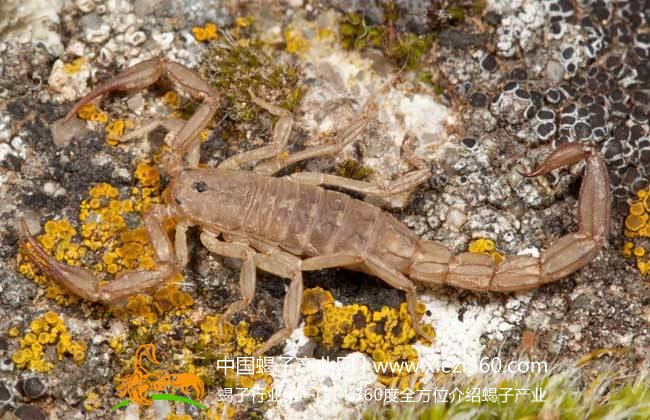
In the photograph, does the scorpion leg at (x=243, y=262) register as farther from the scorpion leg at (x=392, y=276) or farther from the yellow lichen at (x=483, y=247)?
the yellow lichen at (x=483, y=247)

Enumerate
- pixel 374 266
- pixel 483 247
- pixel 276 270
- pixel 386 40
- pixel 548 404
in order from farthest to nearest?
1. pixel 386 40
2. pixel 483 247
3. pixel 276 270
4. pixel 374 266
5. pixel 548 404

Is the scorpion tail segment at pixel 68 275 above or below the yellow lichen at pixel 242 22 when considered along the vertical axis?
below

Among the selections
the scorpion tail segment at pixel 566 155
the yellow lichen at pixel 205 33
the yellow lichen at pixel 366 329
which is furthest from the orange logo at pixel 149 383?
the scorpion tail segment at pixel 566 155

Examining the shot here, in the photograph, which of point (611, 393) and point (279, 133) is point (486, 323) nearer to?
point (611, 393)

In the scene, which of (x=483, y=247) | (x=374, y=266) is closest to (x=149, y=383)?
(x=374, y=266)

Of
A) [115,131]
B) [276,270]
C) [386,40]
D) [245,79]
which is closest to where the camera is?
[276,270]

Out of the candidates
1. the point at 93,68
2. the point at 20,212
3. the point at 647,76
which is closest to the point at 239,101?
the point at 93,68

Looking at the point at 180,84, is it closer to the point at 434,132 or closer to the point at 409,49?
the point at 409,49
